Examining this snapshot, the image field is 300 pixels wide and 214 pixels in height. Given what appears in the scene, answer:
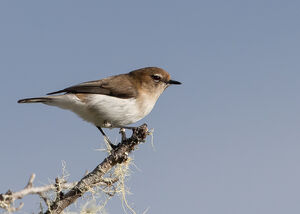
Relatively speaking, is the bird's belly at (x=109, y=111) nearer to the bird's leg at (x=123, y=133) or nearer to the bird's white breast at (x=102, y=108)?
the bird's white breast at (x=102, y=108)

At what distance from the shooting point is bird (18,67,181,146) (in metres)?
6.38

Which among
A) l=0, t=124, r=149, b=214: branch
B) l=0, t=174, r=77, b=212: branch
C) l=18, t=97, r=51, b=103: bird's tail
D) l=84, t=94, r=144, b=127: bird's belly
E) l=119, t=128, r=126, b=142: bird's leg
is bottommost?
l=0, t=174, r=77, b=212: branch

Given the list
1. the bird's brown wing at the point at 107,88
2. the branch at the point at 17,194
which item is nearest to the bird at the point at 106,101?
the bird's brown wing at the point at 107,88

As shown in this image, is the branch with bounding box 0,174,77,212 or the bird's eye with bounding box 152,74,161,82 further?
the bird's eye with bounding box 152,74,161,82

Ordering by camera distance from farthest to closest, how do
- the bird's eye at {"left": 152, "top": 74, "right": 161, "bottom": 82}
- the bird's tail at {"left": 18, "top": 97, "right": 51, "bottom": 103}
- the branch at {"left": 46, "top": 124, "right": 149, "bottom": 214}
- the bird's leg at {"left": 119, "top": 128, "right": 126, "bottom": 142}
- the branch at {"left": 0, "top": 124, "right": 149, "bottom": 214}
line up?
the bird's eye at {"left": 152, "top": 74, "right": 161, "bottom": 82} → the bird's tail at {"left": 18, "top": 97, "right": 51, "bottom": 103} → the bird's leg at {"left": 119, "top": 128, "right": 126, "bottom": 142} → the branch at {"left": 46, "top": 124, "right": 149, "bottom": 214} → the branch at {"left": 0, "top": 124, "right": 149, "bottom": 214}

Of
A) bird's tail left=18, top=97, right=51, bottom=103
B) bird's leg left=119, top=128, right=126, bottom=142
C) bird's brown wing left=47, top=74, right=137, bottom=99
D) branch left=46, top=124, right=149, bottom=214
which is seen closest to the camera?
branch left=46, top=124, right=149, bottom=214

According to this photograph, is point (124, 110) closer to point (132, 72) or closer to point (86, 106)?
point (86, 106)

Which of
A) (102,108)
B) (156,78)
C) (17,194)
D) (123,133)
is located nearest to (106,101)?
(102,108)

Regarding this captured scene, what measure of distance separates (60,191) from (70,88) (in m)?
2.48

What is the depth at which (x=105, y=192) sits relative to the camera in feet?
15.6

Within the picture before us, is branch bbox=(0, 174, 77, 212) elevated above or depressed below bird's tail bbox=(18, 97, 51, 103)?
below

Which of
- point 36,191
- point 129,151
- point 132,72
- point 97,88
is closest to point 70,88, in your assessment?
point 97,88

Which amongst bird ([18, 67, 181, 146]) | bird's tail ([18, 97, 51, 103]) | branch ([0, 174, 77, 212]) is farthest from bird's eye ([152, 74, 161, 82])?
branch ([0, 174, 77, 212])

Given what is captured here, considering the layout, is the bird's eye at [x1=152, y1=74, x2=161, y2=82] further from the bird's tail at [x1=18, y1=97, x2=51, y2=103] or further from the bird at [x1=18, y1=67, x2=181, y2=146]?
the bird's tail at [x1=18, y1=97, x2=51, y2=103]
